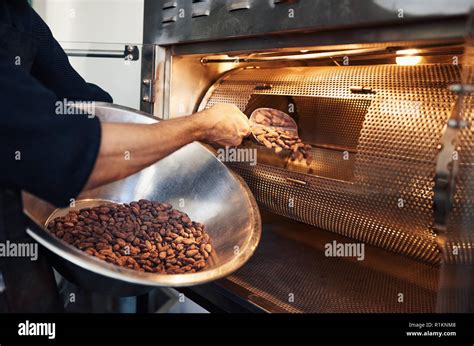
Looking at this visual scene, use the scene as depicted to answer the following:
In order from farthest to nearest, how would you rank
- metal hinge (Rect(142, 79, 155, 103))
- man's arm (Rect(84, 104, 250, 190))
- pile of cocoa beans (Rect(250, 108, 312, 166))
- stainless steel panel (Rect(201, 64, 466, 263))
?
metal hinge (Rect(142, 79, 155, 103)), pile of cocoa beans (Rect(250, 108, 312, 166)), stainless steel panel (Rect(201, 64, 466, 263)), man's arm (Rect(84, 104, 250, 190))

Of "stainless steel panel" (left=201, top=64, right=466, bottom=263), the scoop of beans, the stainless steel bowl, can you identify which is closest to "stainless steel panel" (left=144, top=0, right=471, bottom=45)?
"stainless steel panel" (left=201, top=64, right=466, bottom=263)

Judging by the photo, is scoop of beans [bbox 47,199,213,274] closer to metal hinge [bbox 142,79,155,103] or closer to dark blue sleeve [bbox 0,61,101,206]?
dark blue sleeve [bbox 0,61,101,206]

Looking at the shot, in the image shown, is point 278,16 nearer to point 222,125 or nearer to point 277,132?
point 222,125

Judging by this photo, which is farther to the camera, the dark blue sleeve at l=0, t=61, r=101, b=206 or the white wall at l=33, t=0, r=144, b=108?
the white wall at l=33, t=0, r=144, b=108

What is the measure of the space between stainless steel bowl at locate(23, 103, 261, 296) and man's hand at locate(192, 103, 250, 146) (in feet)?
0.26

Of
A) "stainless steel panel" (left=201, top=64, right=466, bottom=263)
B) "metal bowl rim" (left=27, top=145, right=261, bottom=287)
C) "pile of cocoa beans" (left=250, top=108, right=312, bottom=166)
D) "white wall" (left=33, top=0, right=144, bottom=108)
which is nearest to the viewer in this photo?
"metal bowl rim" (left=27, top=145, right=261, bottom=287)

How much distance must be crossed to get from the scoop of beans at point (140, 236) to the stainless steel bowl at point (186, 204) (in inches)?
1.9

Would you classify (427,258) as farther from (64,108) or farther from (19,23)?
(19,23)

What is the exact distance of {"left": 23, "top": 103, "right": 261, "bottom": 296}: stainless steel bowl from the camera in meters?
0.93

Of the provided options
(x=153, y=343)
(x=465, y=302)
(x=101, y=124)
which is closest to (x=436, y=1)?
(x=465, y=302)

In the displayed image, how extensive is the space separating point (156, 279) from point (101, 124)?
12.6 inches

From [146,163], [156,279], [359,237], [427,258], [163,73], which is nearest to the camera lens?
[156,279]

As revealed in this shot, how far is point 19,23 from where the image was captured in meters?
1.09

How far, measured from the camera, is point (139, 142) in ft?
3.20
